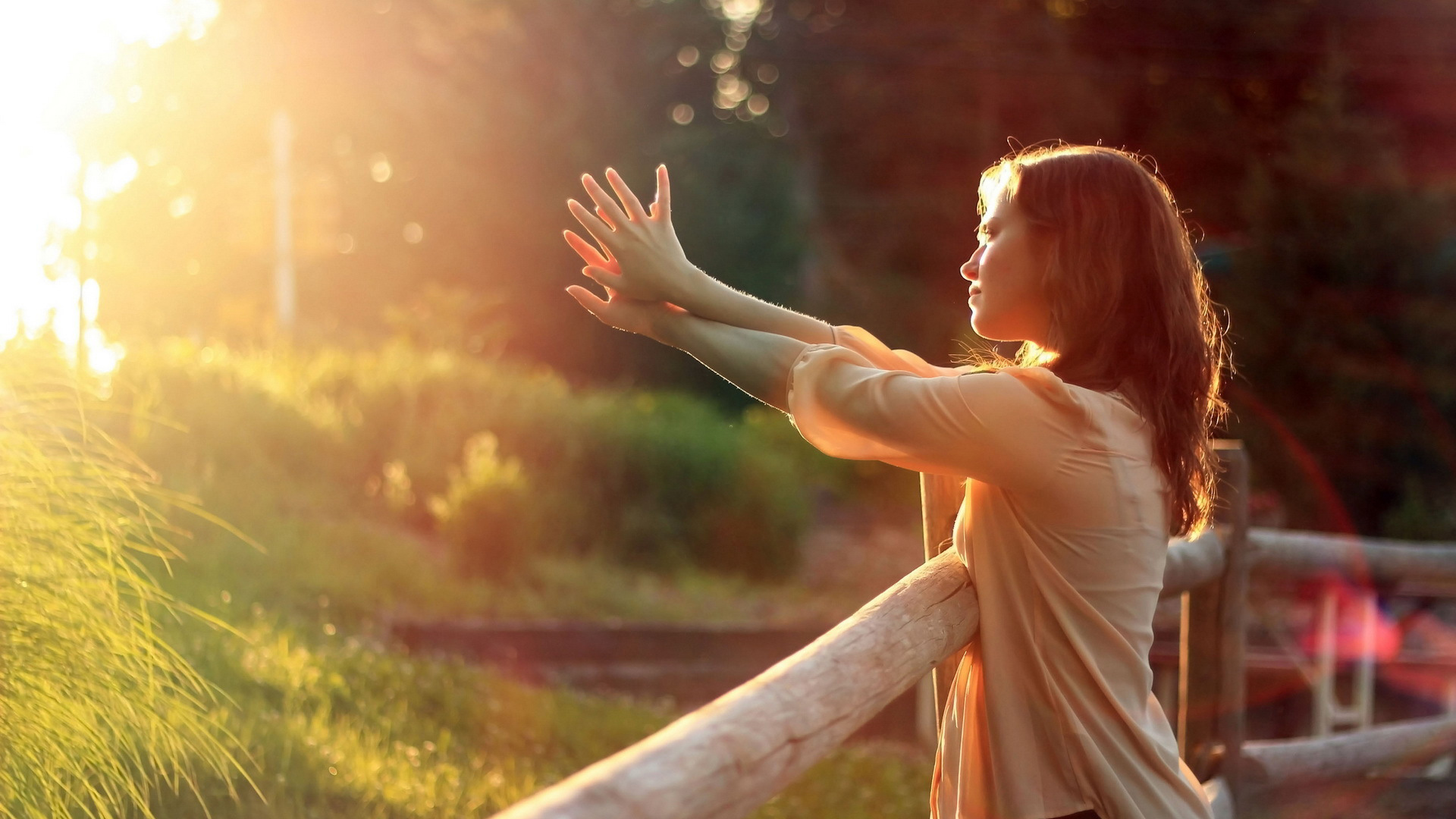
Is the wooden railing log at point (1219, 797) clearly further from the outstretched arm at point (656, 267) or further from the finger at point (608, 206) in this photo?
the finger at point (608, 206)

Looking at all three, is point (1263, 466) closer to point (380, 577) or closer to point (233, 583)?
point (380, 577)

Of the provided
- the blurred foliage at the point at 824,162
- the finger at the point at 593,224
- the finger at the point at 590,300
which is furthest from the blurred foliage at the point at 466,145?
the finger at the point at 593,224

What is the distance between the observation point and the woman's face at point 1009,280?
6.45ft

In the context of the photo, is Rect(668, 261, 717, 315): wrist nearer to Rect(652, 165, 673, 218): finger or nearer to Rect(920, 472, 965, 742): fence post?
Rect(652, 165, 673, 218): finger

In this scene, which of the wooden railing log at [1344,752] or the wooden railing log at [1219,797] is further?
the wooden railing log at [1344,752]

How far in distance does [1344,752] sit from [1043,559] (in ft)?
9.65

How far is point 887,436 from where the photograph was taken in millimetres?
1767

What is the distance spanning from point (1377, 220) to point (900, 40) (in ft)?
38.0

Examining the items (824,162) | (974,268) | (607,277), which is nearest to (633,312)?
(607,277)

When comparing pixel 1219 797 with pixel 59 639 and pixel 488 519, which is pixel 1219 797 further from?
pixel 488 519

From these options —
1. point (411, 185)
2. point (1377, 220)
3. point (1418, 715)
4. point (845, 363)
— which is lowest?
point (1418, 715)

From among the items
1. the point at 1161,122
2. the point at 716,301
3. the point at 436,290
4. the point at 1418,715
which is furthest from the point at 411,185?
the point at 716,301

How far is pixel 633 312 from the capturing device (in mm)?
2119

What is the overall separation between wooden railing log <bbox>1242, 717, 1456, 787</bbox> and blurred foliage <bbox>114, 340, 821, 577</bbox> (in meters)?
7.46
